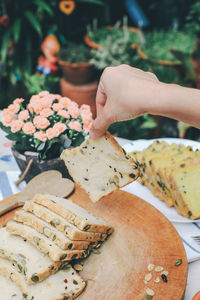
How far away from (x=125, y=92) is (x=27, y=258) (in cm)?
85

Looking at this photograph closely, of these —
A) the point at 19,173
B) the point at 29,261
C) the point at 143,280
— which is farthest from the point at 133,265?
the point at 19,173

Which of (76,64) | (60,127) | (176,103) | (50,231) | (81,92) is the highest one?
(176,103)

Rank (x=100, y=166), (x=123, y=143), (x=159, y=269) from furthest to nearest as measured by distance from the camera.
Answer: (x=123, y=143), (x=100, y=166), (x=159, y=269)

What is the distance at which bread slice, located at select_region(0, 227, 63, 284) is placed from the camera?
4.26 ft

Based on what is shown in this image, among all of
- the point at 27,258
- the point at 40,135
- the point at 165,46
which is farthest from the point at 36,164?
the point at 165,46

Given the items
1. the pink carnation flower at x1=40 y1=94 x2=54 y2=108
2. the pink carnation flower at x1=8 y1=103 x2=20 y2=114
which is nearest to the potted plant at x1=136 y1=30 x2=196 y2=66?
the pink carnation flower at x1=40 y1=94 x2=54 y2=108

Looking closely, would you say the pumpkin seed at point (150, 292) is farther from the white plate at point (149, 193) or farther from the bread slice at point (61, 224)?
the white plate at point (149, 193)

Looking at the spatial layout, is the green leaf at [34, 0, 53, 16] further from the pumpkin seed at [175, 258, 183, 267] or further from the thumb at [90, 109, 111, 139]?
the pumpkin seed at [175, 258, 183, 267]

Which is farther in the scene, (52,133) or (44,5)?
(44,5)

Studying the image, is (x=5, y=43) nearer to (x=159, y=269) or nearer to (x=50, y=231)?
(x=50, y=231)

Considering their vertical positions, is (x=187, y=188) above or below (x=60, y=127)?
below

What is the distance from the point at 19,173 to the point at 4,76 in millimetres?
4009

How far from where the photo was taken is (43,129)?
1.77m

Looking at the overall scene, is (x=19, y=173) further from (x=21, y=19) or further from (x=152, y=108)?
(x=21, y=19)
